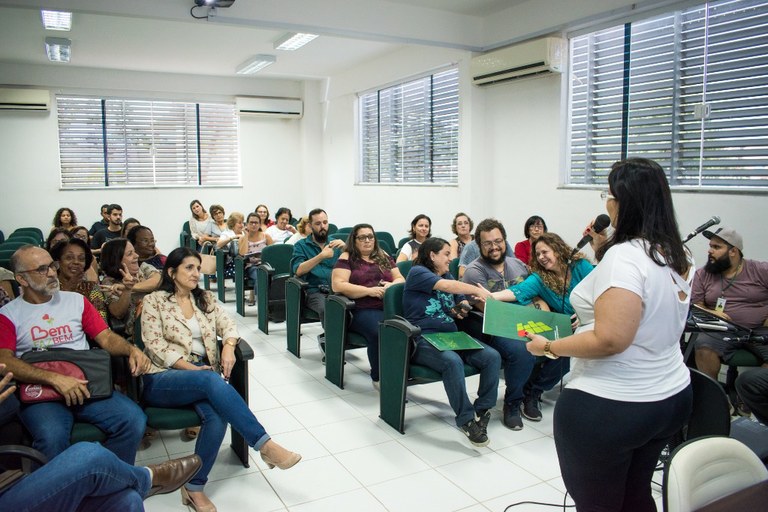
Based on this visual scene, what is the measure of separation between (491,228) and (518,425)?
1.26 meters

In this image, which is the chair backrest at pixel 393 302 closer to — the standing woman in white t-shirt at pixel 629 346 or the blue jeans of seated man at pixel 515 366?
Result: the blue jeans of seated man at pixel 515 366

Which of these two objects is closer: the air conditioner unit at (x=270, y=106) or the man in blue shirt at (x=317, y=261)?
the man in blue shirt at (x=317, y=261)

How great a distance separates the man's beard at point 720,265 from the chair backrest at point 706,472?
8.89ft

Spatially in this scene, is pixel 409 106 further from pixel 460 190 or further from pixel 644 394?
pixel 644 394

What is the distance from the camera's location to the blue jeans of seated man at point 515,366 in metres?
3.55

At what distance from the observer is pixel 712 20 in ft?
14.2

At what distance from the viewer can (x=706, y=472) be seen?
1445 millimetres

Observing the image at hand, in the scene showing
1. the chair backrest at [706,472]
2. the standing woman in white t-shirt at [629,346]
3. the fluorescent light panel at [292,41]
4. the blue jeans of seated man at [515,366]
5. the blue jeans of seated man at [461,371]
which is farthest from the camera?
the fluorescent light panel at [292,41]

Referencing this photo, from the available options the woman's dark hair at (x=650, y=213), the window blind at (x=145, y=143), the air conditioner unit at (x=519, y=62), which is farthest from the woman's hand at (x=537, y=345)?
the window blind at (x=145, y=143)

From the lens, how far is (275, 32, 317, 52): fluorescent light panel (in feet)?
22.2

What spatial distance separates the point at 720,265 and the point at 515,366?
159cm

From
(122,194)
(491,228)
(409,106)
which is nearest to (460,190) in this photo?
(409,106)

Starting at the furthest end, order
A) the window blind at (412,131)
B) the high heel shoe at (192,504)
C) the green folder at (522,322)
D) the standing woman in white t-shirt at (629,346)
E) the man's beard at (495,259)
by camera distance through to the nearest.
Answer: the window blind at (412,131), the man's beard at (495,259), the high heel shoe at (192,504), the green folder at (522,322), the standing woman in white t-shirt at (629,346)

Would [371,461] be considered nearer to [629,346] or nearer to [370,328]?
[370,328]
